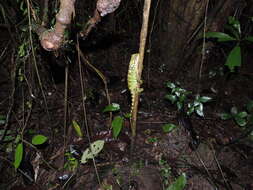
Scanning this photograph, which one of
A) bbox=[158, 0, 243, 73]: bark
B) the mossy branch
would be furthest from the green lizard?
bbox=[158, 0, 243, 73]: bark

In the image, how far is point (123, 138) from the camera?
1812mm

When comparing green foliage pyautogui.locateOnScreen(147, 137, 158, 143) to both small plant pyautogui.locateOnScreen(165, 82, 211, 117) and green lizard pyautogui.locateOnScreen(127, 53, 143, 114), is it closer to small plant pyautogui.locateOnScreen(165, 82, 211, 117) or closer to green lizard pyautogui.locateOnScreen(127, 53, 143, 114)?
small plant pyautogui.locateOnScreen(165, 82, 211, 117)

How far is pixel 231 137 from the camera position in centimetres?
200

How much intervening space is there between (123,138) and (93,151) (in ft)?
1.02

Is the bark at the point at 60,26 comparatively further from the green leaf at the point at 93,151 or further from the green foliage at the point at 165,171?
the green foliage at the point at 165,171

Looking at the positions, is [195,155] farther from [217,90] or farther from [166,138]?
[217,90]

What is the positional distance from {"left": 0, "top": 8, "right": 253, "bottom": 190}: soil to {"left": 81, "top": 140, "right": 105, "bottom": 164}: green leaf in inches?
2.2

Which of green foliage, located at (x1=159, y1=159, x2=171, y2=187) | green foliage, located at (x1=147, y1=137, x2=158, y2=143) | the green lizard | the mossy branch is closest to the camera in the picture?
the mossy branch

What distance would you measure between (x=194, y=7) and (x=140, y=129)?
4.26 ft

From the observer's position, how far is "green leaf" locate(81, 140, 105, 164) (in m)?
1.59

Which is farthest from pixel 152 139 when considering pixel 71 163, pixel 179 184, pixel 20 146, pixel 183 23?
pixel 183 23

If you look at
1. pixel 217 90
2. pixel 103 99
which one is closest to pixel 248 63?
pixel 217 90

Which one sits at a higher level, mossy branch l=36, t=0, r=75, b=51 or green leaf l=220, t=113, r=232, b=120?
mossy branch l=36, t=0, r=75, b=51

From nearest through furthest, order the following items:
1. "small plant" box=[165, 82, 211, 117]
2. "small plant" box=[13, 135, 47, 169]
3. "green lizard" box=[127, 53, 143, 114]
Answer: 1. "green lizard" box=[127, 53, 143, 114]
2. "small plant" box=[13, 135, 47, 169]
3. "small plant" box=[165, 82, 211, 117]
